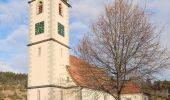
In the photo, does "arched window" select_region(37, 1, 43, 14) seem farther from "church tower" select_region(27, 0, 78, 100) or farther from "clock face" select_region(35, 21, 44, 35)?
"clock face" select_region(35, 21, 44, 35)

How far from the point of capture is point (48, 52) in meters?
30.5

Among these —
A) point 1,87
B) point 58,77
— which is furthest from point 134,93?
point 1,87

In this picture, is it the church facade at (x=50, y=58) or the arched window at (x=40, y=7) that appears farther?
the arched window at (x=40, y=7)

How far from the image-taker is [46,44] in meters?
30.9

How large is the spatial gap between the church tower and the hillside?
42.6m

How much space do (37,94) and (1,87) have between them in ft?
181

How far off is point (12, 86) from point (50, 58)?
57888 mm

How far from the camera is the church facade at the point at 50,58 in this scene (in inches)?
1181

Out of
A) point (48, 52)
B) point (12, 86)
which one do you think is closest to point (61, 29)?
point (48, 52)

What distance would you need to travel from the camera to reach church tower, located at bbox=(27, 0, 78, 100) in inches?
1180

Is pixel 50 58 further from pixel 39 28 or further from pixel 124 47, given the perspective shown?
pixel 124 47

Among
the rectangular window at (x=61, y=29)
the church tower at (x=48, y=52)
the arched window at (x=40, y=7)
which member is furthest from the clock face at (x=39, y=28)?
the rectangular window at (x=61, y=29)

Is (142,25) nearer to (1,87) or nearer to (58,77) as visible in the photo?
(58,77)

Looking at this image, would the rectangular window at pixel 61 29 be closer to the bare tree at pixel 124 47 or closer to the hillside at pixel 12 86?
the bare tree at pixel 124 47
